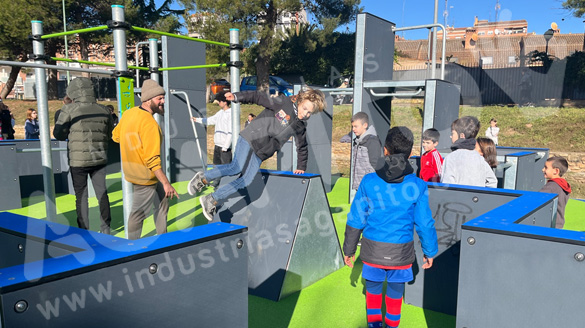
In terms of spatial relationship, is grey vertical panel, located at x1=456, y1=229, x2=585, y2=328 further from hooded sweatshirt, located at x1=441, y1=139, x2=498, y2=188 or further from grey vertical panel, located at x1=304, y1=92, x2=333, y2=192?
grey vertical panel, located at x1=304, y1=92, x2=333, y2=192

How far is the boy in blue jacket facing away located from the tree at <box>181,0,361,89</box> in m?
20.1

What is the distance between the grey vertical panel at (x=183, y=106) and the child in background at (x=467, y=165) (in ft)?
19.5

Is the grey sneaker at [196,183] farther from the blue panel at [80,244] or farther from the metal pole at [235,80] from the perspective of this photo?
the blue panel at [80,244]

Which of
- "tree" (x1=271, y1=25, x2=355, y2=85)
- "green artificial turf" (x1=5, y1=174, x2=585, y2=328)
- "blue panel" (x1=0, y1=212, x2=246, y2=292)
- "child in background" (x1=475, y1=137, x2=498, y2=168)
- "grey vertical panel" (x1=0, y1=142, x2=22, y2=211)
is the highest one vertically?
"tree" (x1=271, y1=25, x2=355, y2=85)

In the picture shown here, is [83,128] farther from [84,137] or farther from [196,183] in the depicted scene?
[196,183]

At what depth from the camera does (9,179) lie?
6605mm

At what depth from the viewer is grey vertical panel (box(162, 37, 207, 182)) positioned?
27.5ft

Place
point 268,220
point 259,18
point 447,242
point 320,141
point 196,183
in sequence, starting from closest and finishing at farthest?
point 447,242, point 268,220, point 196,183, point 320,141, point 259,18

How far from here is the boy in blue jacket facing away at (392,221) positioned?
259 cm

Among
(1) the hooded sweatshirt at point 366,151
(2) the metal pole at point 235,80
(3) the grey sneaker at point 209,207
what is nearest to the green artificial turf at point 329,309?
(3) the grey sneaker at point 209,207

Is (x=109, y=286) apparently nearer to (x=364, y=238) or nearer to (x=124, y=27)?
(x=364, y=238)

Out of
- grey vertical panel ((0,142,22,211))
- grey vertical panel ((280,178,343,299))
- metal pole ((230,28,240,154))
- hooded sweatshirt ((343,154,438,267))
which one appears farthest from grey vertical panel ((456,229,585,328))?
grey vertical panel ((0,142,22,211))

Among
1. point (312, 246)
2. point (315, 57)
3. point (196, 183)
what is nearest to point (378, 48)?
point (196, 183)

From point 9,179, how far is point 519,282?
716cm
